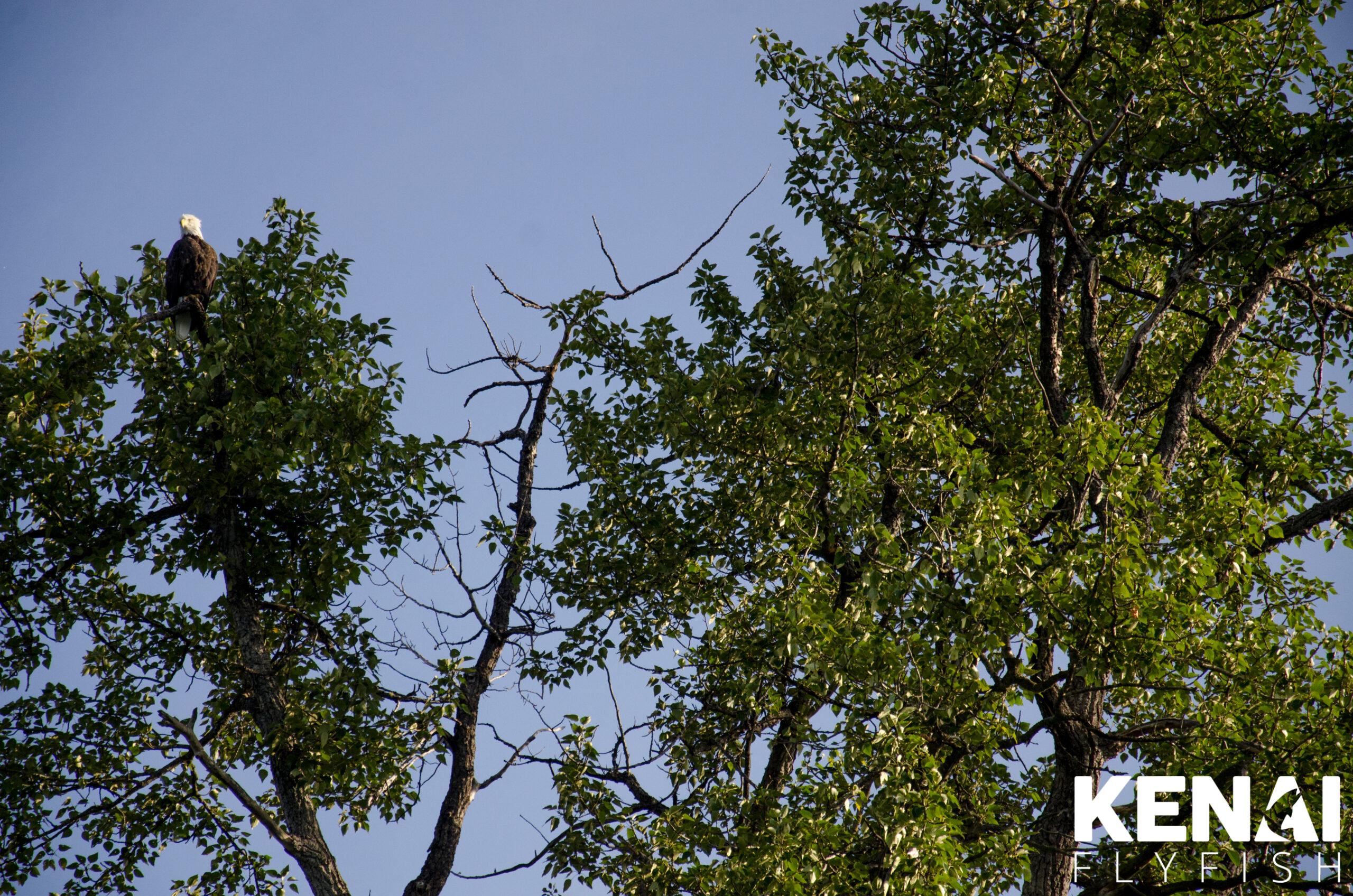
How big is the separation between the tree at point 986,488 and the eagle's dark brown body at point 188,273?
405 centimetres

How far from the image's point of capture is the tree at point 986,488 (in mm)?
9195

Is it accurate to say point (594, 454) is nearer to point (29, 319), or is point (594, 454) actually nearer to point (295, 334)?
point (295, 334)

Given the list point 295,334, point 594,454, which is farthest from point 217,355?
point 594,454

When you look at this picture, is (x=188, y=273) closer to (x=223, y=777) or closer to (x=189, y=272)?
Result: (x=189, y=272)

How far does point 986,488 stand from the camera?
970cm

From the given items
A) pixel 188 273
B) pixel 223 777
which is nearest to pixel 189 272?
pixel 188 273

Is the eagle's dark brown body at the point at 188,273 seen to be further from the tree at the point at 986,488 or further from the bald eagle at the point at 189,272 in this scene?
the tree at the point at 986,488

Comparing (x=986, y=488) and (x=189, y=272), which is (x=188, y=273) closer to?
(x=189, y=272)

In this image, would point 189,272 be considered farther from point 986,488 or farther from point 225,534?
point 986,488

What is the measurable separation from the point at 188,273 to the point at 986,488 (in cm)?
834

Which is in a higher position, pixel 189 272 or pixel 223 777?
pixel 189 272

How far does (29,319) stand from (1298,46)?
13.9 meters

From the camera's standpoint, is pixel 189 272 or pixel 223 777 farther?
pixel 189 272

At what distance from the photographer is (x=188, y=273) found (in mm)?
11734
